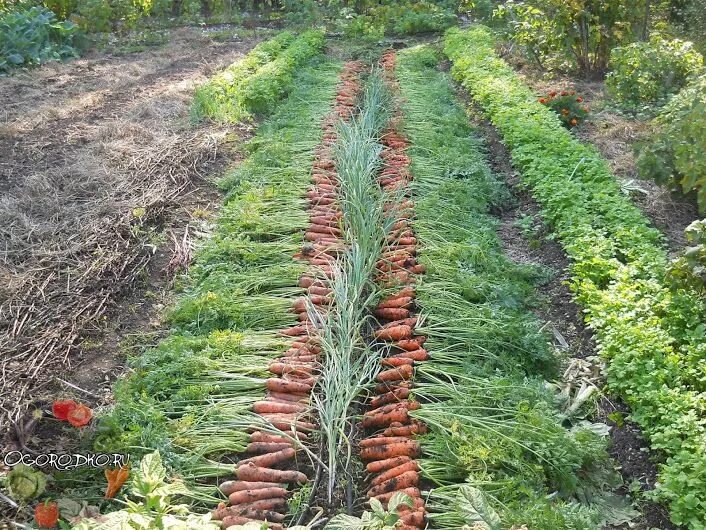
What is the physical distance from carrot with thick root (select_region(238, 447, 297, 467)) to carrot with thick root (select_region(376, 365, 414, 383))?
29.2 inches

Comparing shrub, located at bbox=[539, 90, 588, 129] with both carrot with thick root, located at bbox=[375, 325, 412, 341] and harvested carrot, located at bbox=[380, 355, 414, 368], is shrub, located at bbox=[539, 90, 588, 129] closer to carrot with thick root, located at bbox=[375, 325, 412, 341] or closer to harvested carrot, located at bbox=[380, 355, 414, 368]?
carrot with thick root, located at bbox=[375, 325, 412, 341]

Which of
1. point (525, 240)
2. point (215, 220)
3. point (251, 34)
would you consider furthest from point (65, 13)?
point (525, 240)

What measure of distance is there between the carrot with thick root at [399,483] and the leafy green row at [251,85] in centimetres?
569

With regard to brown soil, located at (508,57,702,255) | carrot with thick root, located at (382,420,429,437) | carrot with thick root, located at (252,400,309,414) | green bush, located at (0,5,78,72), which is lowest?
carrot with thick root, located at (382,420,429,437)

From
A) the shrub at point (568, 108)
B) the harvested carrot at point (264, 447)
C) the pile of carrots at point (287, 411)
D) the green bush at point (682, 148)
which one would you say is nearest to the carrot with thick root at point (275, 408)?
the pile of carrots at point (287, 411)

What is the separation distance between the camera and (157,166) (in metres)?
6.48

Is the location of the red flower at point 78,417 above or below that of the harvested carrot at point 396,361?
above

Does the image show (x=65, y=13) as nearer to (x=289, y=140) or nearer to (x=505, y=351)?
(x=289, y=140)

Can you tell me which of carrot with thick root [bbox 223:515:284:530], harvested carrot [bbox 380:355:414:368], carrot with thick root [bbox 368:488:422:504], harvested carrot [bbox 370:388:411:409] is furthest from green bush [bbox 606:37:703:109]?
carrot with thick root [bbox 223:515:284:530]

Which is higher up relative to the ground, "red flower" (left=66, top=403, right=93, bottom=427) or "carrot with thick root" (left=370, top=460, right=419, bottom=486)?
"red flower" (left=66, top=403, right=93, bottom=427)

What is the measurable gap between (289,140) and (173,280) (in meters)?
2.74

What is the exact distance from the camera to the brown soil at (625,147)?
18.4 ft

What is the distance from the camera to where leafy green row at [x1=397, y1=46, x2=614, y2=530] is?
9.75 feet

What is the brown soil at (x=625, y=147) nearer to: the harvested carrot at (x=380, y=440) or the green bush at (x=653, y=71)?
the green bush at (x=653, y=71)
